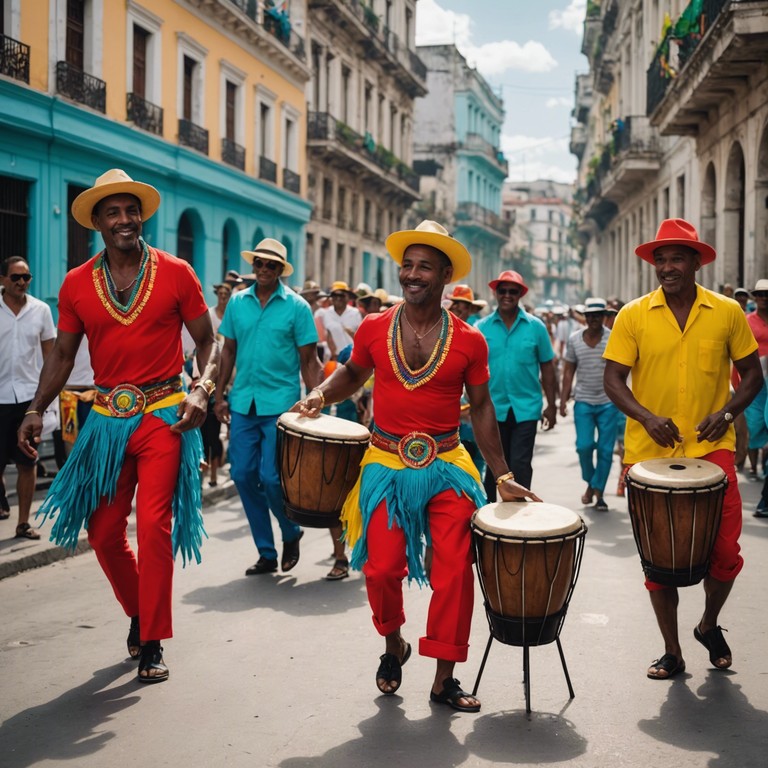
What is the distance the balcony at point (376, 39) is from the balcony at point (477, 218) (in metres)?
17.0

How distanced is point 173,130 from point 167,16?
7.49 feet

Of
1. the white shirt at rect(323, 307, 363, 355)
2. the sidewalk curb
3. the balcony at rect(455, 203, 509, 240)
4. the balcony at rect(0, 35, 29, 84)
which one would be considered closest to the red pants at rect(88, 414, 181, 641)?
the sidewalk curb

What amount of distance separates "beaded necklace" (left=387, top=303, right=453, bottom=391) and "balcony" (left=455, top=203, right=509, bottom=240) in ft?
199

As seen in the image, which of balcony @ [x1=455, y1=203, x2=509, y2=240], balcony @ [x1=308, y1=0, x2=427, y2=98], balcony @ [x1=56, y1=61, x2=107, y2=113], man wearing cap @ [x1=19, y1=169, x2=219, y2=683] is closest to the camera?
man wearing cap @ [x1=19, y1=169, x2=219, y2=683]

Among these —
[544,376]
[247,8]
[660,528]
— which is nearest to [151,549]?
[660,528]

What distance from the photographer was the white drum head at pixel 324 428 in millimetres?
5371

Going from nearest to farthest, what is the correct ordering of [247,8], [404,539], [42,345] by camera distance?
[404,539], [42,345], [247,8]

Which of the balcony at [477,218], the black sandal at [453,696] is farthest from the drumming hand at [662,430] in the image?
the balcony at [477,218]

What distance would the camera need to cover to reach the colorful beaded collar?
5.54 meters

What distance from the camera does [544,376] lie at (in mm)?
8883

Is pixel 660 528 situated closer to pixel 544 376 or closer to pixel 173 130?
pixel 544 376

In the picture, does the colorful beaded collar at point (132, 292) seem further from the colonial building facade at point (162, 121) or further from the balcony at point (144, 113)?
the balcony at point (144, 113)

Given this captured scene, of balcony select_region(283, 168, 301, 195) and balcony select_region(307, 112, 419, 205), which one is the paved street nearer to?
balcony select_region(283, 168, 301, 195)

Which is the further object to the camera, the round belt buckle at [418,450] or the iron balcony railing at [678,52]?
the iron balcony railing at [678,52]
